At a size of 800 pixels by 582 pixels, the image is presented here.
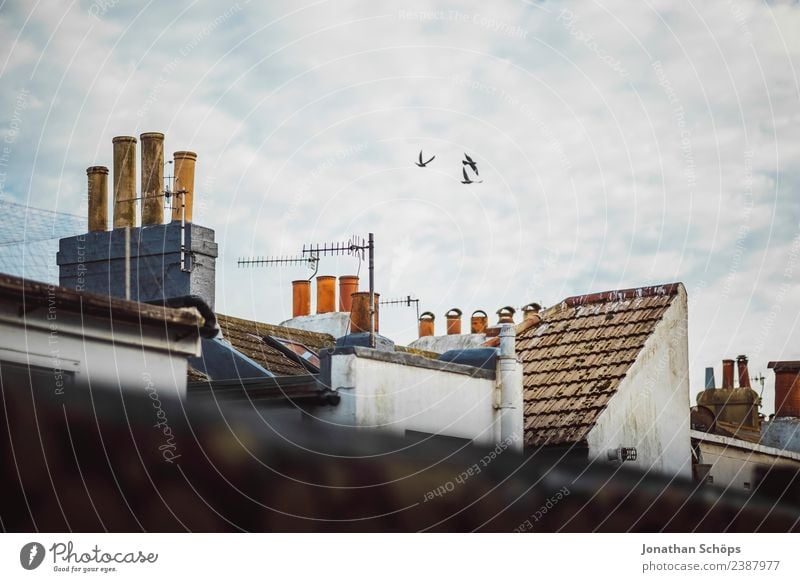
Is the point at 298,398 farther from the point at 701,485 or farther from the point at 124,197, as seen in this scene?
the point at 701,485

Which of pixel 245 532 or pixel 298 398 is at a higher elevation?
pixel 298 398

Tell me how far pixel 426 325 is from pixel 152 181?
8.83m

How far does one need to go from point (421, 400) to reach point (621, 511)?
6.32 feet

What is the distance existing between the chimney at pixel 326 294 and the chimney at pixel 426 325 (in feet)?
9.64

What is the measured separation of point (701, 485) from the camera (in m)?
13.4

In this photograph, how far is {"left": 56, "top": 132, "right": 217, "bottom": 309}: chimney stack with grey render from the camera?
1239 centimetres

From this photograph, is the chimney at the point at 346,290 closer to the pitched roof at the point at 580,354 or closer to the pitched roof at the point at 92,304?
the pitched roof at the point at 580,354

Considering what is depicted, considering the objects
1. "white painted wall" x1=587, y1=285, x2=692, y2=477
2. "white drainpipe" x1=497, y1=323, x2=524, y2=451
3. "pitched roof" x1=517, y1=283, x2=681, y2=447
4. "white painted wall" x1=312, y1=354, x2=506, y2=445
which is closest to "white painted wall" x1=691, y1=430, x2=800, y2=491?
"white painted wall" x1=587, y1=285, x2=692, y2=477

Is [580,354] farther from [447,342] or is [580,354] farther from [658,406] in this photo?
[447,342]

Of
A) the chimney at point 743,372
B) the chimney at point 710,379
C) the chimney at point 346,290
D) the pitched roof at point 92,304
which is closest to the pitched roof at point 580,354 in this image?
the chimney at point 346,290

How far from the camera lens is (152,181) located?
41.5ft

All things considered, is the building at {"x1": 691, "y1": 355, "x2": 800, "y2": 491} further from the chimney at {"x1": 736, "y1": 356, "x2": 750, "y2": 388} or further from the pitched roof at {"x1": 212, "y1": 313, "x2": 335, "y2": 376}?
the pitched roof at {"x1": 212, "y1": 313, "x2": 335, "y2": 376}

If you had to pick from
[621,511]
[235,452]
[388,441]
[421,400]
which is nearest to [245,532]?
[235,452]
